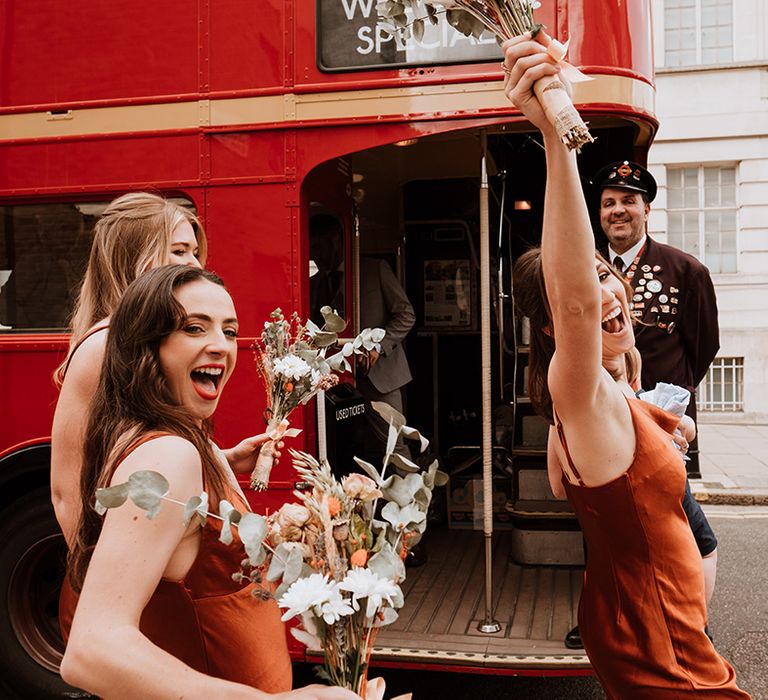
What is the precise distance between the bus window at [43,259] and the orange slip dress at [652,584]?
117 inches

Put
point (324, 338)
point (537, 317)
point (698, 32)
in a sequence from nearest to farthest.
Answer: point (537, 317)
point (324, 338)
point (698, 32)

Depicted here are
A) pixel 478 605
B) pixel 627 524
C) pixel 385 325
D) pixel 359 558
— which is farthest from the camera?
pixel 385 325

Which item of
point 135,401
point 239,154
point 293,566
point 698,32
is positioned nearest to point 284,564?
point 293,566

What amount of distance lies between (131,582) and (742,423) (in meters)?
14.0

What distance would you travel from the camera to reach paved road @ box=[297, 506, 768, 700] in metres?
3.98

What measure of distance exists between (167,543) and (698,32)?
52.8 ft

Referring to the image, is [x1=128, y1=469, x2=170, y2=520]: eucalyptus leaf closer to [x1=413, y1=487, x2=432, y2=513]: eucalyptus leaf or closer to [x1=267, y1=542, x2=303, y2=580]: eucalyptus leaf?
[x1=267, y1=542, x2=303, y2=580]: eucalyptus leaf

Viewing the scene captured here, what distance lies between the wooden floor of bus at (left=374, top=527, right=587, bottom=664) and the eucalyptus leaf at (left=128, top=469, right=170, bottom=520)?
2.63 metres

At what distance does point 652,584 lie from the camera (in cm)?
167

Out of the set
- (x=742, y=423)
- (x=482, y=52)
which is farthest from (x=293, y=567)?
(x=742, y=423)

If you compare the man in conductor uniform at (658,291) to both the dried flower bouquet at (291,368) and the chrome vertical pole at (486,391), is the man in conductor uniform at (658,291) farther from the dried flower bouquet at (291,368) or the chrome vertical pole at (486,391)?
the dried flower bouquet at (291,368)

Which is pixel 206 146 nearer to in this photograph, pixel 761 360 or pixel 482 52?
pixel 482 52

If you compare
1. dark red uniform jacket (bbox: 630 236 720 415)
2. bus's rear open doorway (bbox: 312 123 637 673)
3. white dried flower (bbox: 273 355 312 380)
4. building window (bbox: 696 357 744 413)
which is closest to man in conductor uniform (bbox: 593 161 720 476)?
dark red uniform jacket (bbox: 630 236 720 415)

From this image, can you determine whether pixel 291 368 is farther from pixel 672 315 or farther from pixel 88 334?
pixel 672 315
